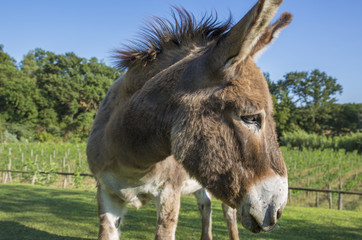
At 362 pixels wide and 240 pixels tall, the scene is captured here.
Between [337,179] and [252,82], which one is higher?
[252,82]

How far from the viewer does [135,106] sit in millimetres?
2250

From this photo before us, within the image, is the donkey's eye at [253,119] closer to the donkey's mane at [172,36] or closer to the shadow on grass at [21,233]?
the donkey's mane at [172,36]

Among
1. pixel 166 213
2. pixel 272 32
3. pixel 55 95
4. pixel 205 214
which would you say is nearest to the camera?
pixel 272 32

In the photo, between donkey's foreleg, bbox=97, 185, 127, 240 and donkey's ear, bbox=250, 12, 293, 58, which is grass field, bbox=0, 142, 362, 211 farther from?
donkey's ear, bbox=250, 12, 293, 58

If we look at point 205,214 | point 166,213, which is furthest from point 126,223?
point 166,213

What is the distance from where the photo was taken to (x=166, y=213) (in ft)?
9.36

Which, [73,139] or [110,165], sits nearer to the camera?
[110,165]

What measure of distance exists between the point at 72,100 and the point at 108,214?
5532 cm

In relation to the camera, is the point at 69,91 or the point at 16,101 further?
the point at 69,91

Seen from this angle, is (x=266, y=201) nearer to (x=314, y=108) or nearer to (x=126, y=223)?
(x=126, y=223)

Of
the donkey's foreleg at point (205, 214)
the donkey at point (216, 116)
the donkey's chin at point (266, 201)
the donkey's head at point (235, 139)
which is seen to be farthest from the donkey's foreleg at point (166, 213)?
the donkey's foreleg at point (205, 214)

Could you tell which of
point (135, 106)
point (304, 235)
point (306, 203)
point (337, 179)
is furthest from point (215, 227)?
point (337, 179)

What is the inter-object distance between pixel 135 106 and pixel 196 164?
32.8 inches

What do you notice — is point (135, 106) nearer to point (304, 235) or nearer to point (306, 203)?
point (304, 235)
